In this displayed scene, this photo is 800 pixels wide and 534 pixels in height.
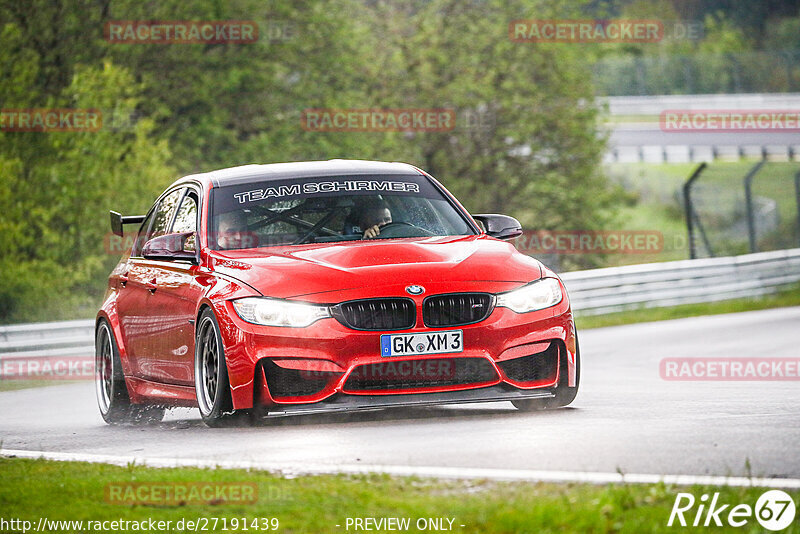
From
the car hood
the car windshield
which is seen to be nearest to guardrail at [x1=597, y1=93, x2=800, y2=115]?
the car windshield

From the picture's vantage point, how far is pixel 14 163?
25375 mm

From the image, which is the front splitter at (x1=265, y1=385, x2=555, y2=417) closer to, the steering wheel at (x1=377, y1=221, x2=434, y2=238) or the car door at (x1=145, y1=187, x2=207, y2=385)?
the car door at (x1=145, y1=187, x2=207, y2=385)

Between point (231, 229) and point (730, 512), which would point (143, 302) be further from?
point (730, 512)

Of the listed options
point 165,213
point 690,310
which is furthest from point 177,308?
point 690,310

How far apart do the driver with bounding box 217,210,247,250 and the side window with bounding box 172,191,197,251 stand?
0.23 m

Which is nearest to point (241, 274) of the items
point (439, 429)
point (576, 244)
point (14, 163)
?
point (439, 429)

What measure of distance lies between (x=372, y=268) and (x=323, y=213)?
1.22m

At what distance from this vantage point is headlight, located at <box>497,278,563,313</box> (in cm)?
886

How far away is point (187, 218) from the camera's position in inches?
410

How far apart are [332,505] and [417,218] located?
14.0ft

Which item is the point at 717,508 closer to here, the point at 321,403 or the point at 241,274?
the point at 321,403

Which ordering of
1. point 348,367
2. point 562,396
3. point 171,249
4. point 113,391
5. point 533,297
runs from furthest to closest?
point 113,391 < point 171,249 < point 562,396 < point 533,297 < point 348,367

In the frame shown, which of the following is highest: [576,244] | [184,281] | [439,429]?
[184,281]

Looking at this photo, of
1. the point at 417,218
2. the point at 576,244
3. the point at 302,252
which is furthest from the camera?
the point at 576,244
